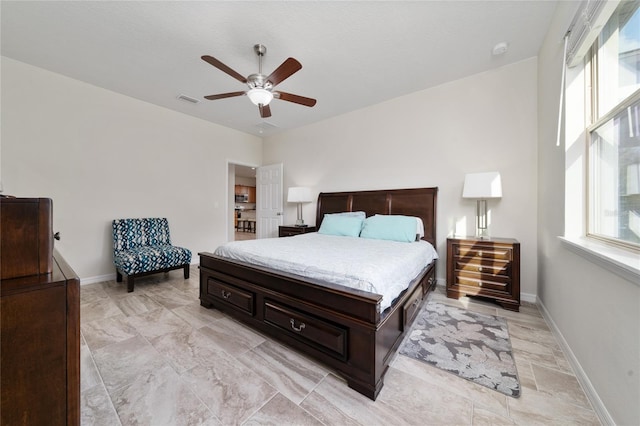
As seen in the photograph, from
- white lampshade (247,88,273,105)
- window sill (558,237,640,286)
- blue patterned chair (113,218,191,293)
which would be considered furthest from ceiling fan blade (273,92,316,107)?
blue patterned chair (113,218,191,293)

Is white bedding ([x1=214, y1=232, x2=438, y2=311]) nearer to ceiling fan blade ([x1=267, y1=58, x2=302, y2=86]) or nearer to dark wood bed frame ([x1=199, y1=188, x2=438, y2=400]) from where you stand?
dark wood bed frame ([x1=199, y1=188, x2=438, y2=400])

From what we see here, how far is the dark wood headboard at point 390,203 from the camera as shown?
136 inches

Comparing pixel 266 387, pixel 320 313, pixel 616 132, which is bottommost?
pixel 266 387

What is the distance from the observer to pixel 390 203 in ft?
12.4

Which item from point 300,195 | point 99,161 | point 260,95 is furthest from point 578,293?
point 99,161

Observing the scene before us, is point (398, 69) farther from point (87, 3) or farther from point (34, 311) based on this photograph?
point (34, 311)

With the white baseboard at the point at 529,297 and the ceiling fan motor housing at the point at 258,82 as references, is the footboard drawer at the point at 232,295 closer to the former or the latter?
the ceiling fan motor housing at the point at 258,82

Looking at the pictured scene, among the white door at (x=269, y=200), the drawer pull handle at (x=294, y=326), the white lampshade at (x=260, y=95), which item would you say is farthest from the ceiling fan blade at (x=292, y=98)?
the white door at (x=269, y=200)

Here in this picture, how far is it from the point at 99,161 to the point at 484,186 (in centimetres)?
530

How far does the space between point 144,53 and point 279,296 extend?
3129 millimetres

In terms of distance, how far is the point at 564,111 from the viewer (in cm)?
199

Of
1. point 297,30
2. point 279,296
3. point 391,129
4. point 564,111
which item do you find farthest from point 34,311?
point 391,129

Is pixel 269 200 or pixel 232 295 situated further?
pixel 269 200

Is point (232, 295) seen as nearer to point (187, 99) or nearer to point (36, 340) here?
point (36, 340)
